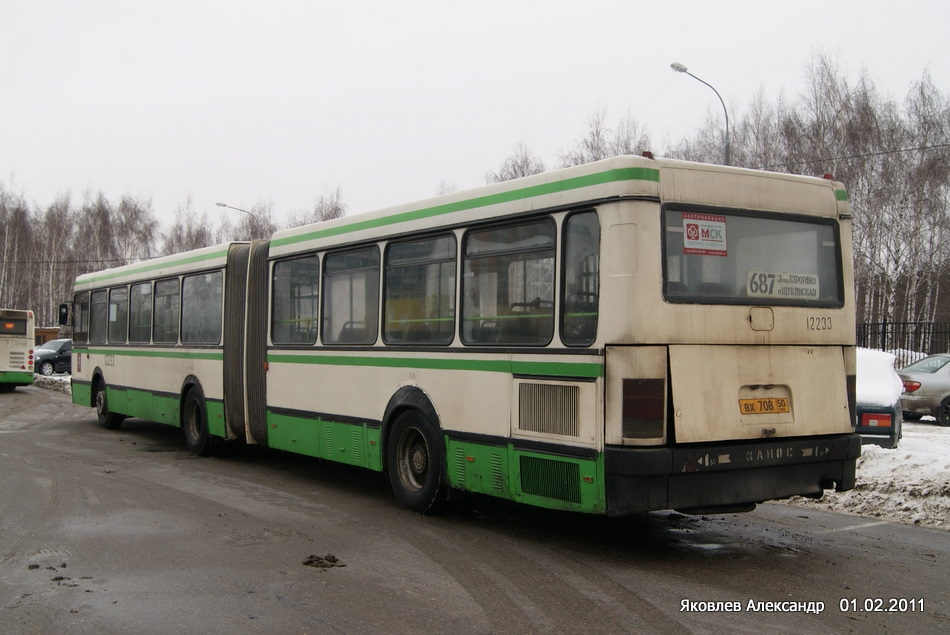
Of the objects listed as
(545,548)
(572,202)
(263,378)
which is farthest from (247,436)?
(572,202)

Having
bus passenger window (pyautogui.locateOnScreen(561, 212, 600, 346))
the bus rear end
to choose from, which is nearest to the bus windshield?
the bus rear end

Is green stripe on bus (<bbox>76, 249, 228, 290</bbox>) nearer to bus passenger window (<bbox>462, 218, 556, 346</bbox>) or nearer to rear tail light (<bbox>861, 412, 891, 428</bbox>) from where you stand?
bus passenger window (<bbox>462, 218, 556, 346</bbox>)

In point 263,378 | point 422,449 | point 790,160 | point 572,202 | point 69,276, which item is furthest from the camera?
point 69,276

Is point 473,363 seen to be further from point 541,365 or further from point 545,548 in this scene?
point 545,548

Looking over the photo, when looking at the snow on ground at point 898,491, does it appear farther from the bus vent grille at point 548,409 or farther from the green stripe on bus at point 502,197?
the green stripe on bus at point 502,197

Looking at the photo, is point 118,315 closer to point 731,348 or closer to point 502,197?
point 502,197

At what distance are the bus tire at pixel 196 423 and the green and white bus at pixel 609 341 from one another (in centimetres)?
397

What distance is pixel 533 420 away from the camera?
25.0 ft

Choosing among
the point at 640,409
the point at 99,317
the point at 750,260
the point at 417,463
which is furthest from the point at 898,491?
the point at 99,317

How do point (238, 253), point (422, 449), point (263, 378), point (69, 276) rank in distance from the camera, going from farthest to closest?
1. point (69, 276)
2. point (238, 253)
3. point (263, 378)
4. point (422, 449)

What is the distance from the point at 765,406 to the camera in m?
7.38

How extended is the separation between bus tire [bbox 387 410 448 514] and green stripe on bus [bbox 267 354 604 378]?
20.5 inches

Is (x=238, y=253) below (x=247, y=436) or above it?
above

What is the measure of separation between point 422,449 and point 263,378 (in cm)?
376
